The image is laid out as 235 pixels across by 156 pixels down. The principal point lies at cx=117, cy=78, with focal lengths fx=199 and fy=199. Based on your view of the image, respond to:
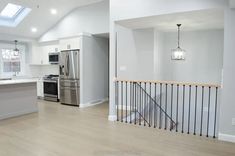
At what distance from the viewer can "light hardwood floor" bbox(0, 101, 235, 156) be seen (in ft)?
10.2

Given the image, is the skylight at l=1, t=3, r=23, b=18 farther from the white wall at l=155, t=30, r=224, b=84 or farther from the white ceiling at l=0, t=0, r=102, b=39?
the white wall at l=155, t=30, r=224, b=84

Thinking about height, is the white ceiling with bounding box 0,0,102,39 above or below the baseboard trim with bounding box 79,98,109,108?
above

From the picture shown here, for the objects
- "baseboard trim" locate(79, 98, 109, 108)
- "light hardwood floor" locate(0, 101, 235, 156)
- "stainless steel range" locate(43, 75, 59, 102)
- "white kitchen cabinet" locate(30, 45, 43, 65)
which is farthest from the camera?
"white kitchen cabinet" locate(30, 45, 43, 65)

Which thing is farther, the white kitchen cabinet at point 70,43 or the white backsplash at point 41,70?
the white backsplash at point 41,70

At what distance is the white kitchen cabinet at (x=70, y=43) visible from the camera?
6.25 meters

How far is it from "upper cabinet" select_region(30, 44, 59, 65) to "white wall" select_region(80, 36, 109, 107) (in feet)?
6.73

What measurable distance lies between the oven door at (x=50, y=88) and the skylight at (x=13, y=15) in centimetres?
235

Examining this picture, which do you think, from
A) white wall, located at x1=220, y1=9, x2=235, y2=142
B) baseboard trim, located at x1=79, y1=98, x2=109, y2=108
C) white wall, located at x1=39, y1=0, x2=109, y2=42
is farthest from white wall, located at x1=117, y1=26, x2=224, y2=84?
white wall, located at x1=220, y1=9, x2=235, y2=142

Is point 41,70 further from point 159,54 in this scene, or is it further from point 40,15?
point 159,54

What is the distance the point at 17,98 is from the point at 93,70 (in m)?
2.46

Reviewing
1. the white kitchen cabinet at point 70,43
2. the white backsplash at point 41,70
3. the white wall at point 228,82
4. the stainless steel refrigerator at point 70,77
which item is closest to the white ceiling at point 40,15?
the white kitchen cabinet at point 70,43

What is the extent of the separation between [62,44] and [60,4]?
1267 mm

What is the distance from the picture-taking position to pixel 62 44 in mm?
6648

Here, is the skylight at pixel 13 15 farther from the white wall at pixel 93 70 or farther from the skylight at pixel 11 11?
the white wall at pixel 93 70
